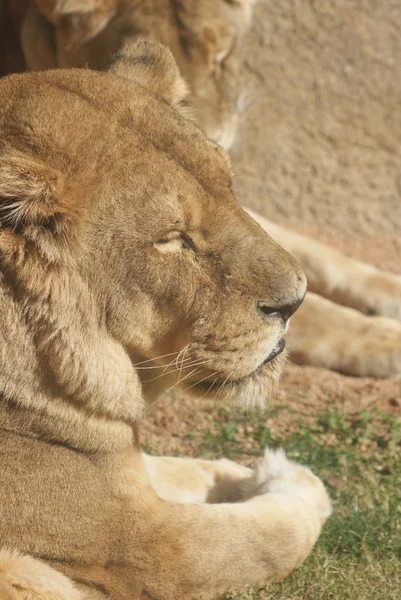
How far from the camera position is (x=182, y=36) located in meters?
4.27

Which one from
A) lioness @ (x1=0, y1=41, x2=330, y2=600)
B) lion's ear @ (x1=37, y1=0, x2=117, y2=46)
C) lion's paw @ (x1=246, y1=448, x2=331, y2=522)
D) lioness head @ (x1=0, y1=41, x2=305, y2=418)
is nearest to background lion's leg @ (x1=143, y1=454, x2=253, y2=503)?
lion's paw @ (x1=246, y1=448, x2=331, y2=522)

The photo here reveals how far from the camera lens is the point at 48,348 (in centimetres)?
229

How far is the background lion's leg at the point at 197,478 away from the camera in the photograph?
2.93 meters

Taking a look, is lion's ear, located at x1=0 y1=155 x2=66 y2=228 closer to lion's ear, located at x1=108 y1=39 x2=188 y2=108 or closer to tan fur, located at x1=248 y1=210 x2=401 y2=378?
lion's ear, located at x1=108 y1=39 x2=188 y2=108

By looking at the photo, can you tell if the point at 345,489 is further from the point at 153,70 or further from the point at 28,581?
the point at 153,70

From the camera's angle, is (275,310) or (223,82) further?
(223,82)

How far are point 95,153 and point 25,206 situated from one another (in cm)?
27

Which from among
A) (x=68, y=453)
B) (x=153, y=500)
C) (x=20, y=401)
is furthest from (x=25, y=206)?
(x=153, y=500)

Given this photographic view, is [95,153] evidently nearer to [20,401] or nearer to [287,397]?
[20,401]

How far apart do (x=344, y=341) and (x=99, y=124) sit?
74.0 inches

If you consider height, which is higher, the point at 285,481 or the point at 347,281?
the point at 285,481

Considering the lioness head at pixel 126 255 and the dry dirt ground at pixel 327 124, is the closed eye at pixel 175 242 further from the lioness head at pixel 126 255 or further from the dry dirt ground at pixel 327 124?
the dry dirt ground at pixel 327 124

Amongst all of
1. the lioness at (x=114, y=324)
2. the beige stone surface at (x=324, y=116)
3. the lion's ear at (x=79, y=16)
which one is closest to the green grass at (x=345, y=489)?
the lioness at (x=114, y=324)

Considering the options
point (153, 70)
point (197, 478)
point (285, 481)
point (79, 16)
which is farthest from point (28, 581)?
point (79, 16)
